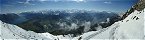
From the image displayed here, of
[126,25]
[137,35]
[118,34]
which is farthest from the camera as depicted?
[126,25]

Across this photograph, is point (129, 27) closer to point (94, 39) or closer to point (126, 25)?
point (126, 25)

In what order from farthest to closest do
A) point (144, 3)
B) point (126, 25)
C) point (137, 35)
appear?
point (144, 3) < point (126, 25) < point (137, 35)

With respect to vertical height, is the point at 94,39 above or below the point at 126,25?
below

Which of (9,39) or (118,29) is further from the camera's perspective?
(118,29)

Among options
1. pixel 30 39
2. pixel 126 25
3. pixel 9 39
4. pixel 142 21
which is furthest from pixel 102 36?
pixel 9 39

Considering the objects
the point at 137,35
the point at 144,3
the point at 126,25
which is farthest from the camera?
the point at 144,3

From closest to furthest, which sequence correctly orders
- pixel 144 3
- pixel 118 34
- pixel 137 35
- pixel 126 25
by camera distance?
pixel 137 35 → pixel 118 34 → pixel 126 25 → pixel 144 3

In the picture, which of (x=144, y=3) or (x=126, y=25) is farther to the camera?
(x=144, y=3)

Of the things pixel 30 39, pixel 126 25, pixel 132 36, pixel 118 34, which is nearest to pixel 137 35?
pixel 132 36

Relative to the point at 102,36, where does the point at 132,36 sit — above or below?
above

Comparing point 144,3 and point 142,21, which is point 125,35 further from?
point 144,3
